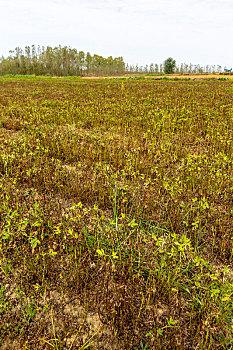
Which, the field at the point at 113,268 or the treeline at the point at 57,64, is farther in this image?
the treeline at the point at 57,64

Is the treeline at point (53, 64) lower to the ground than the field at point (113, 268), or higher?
higher

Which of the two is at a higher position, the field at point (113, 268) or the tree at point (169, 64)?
the tree at point (169, 64)

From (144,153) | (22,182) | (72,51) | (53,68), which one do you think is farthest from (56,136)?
(72,51)

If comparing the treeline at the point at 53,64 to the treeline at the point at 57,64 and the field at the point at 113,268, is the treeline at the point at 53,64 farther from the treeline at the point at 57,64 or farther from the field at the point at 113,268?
the field at the point at 113,268

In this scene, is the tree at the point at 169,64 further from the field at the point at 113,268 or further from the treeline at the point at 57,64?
the field at the point at 113,268

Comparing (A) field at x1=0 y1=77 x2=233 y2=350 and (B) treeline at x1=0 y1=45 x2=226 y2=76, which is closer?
(A) field at x1=0 y1=77 x2=233 y2=350

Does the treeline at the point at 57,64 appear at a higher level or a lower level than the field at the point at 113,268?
higher

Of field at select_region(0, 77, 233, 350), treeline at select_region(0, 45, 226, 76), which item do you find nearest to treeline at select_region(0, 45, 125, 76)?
treeline at select_region(0, 45, 226, 76)

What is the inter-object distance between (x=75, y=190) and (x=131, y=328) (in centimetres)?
241

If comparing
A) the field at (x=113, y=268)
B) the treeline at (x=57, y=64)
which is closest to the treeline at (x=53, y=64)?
the treeline at (x=57, y=64)

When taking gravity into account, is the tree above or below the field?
above

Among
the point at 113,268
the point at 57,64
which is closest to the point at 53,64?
the point at 57,64

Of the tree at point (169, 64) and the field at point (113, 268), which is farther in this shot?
the tree at point (169, 64)

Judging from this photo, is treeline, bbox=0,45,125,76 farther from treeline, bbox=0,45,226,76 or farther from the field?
the field
